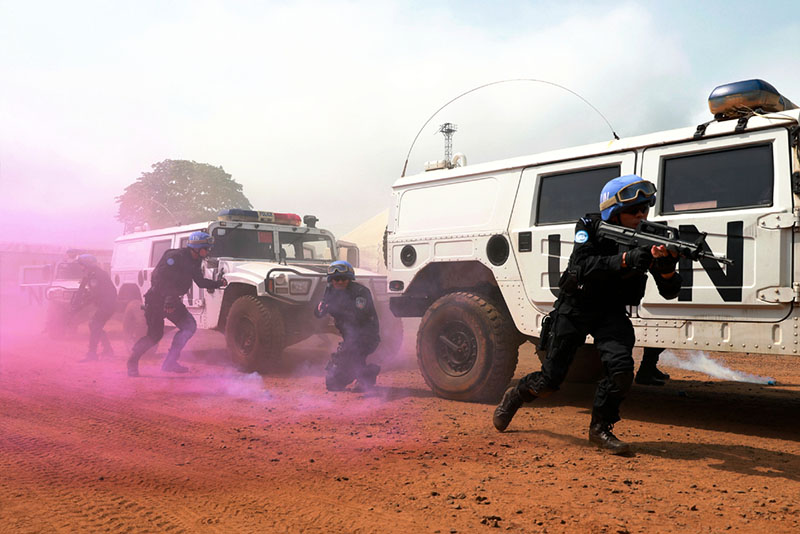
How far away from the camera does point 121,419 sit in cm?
509

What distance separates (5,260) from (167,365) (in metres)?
17.8

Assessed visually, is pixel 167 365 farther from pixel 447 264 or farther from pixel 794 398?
pixel 794 398

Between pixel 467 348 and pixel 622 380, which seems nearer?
pixel 622 380

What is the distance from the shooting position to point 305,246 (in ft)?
32.7

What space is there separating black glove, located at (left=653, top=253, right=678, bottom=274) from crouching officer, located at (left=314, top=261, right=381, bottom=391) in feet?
12.1

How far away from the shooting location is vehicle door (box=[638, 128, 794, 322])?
13.7 feet

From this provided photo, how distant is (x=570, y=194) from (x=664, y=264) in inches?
71.9

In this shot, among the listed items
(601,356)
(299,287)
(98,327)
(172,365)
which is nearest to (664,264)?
(601,356)

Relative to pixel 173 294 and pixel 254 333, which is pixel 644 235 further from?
pixel 173 294

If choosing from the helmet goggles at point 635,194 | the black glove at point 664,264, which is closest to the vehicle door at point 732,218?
the helmet goggles at point 635,194

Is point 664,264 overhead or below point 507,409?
overhead

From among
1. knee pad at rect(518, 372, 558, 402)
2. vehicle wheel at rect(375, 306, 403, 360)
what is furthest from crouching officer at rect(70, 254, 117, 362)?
knee pad at rect(518, 372, 558, 402)

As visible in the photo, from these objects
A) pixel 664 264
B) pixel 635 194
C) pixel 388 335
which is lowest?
pixel 388 335

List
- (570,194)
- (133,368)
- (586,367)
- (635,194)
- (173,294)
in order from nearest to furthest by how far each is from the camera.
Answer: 1. (635,194)
2. (570,194)
3. (586,367)
4. (133,368)
5. (173,294)
